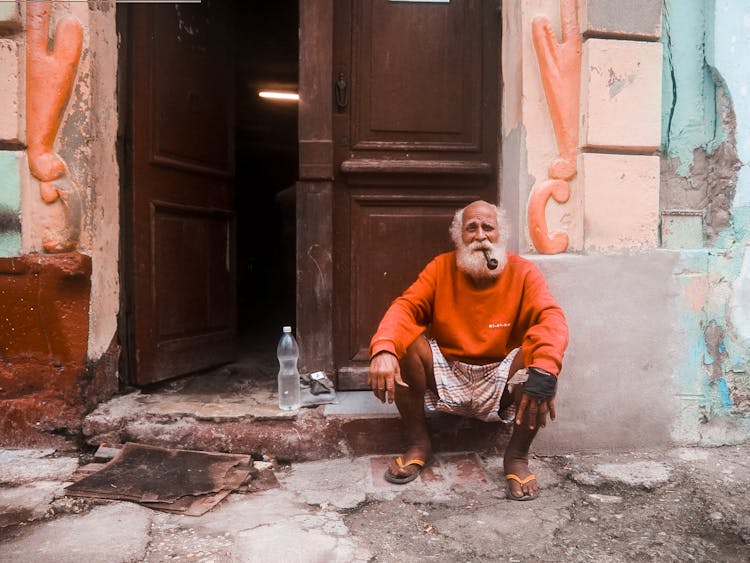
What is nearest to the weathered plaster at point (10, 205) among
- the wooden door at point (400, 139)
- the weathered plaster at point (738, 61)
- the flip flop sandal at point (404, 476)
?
the wooden door at point (400, 139)

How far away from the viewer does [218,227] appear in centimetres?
381

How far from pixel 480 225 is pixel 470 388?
737mm

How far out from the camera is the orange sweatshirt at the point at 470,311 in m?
2.52

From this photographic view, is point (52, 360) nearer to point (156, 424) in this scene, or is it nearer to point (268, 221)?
point (156, 424)

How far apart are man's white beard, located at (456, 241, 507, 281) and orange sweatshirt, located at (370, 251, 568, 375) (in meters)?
0.06

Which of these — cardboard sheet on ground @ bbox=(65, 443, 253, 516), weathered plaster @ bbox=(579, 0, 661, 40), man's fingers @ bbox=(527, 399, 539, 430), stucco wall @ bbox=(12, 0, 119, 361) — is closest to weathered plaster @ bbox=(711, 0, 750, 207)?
weathered plaster @ bbox=(579, 0, 661, 40)

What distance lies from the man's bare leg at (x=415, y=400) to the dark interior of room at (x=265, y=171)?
1.81 metres

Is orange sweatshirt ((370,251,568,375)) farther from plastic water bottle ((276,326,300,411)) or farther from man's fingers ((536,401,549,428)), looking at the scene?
plastic water bottle ((276,326,300,411))

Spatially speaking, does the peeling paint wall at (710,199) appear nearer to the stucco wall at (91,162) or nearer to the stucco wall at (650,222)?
the stucco wall at (650,222)

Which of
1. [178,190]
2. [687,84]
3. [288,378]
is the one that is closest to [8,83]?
[178,190]

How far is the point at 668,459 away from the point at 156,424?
97.3 inches

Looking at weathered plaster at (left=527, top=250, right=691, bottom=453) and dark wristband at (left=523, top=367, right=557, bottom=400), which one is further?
weathered plaster at (left=527, top=250, right=691, bottom=453)

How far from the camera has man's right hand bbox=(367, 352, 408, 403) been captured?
2352 mm

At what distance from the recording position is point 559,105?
2.83m
